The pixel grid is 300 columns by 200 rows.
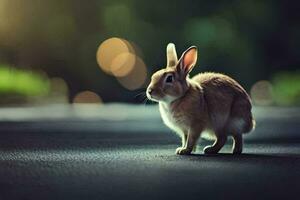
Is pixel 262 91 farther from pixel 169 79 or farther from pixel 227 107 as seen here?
pixel 169 79

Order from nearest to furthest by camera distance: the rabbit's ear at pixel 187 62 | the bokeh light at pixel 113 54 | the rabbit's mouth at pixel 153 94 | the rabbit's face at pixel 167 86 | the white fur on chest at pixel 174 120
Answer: the rabbit's mouth at pixel 153 94 → the rabbit's face at pixel 167 86 → the white fur on chest at pixel 174 120 → the rabbit's ear at pixel 187 62 → the bokeh light at pixel 113 54

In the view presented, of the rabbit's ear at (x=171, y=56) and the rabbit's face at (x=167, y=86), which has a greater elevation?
the rabbit's ear at (x=171, y=56)

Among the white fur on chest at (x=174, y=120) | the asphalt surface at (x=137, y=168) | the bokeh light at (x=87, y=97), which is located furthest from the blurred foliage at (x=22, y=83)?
the white fur on chest at (x=174, y=120)

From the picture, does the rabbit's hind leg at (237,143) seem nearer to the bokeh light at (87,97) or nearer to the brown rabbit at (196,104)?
the brown rabbit at (196,104)

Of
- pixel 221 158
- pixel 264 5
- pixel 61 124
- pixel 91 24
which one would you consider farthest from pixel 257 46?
pixel 221 158

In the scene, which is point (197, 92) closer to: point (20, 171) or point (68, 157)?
point (68, 157)

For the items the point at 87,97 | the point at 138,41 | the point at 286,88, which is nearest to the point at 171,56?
the point at 87,97
